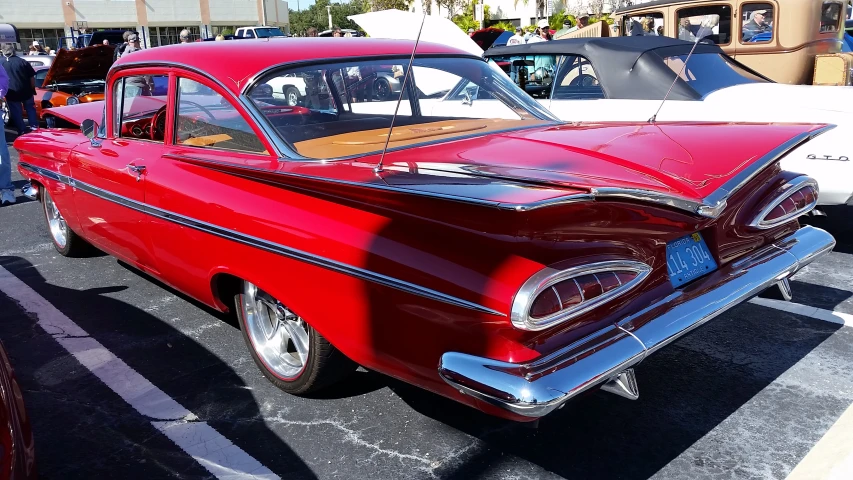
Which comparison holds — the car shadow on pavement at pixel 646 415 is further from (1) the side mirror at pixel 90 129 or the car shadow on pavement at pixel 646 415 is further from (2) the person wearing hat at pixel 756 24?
(2) the person wearing hat at pixel 756 24

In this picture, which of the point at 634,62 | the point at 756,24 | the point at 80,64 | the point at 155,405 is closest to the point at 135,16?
the point at 80,64

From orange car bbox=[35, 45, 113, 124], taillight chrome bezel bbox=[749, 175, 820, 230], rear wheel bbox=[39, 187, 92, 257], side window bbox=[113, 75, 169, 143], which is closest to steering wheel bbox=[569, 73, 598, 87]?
taillight chrome bezel bbox=[749, 175, 820, 230]

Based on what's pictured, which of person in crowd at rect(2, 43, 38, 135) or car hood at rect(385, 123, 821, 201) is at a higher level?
person in crowd at rect(2, 43, 38, 135)

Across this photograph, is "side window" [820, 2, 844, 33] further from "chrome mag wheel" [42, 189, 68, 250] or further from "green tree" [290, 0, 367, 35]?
"green tree" [290, 0, 367, 35]

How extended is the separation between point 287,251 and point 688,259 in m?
1.54

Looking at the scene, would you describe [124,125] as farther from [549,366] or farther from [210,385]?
[549,366]

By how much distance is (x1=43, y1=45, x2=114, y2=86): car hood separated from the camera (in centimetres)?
1186

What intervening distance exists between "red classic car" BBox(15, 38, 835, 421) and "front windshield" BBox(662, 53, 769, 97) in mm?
2485

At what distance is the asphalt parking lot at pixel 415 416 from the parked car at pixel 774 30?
13.1 feet

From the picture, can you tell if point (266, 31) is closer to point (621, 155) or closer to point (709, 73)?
point (709, 73)

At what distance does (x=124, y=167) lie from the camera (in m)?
3.96

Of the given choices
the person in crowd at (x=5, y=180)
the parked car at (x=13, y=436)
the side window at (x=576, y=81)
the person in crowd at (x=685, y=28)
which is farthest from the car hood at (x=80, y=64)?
the parked car at (x=13, y=436)

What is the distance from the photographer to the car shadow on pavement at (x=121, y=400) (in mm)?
2900

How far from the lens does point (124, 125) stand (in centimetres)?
435
